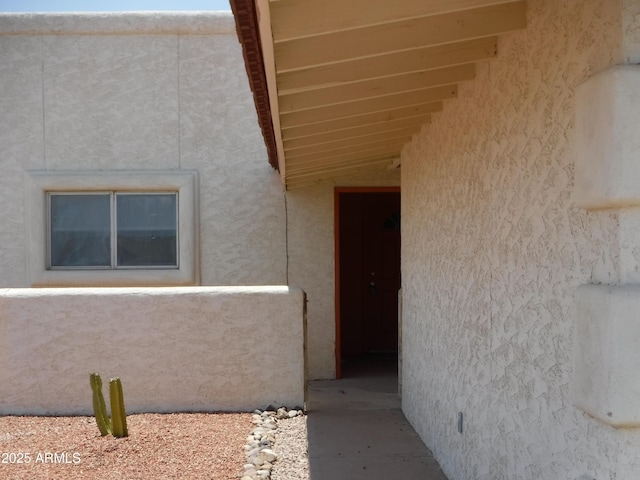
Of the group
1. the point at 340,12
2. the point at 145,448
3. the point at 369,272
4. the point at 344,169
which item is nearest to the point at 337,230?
the point at 344,169

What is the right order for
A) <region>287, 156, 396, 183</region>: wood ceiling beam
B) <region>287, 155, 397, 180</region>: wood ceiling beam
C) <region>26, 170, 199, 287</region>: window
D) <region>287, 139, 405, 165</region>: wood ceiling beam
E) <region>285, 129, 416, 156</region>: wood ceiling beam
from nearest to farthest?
<region>285, 129, 416, 156</region>: wood ceiling beam
<region>287, 139, 405, 165</region>: wood ceiling beam
<region>287, 155, 397, 180</region>: wood ceiling beam
<region>287, 156, 396, 183</region>: wood ceiling beam
<region>26, 170, 199, 287</region>: window

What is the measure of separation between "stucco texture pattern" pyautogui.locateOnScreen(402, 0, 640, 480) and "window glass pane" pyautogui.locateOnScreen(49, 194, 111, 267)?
560 centimetres

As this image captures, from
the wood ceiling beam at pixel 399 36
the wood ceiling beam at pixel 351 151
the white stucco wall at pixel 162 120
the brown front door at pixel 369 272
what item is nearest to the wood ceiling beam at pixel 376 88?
the wood ceiling beam at pixel 399 36

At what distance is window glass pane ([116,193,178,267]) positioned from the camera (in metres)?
9.59

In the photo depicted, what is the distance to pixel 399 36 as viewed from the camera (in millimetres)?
3289

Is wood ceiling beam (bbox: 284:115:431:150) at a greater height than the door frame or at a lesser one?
greater

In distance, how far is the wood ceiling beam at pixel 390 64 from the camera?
365 centimetres

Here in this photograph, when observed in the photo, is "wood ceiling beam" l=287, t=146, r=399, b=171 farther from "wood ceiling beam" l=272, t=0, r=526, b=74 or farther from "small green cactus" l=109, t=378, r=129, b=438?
"wood ceiling beam" l=272, t=0, r=526, b=74

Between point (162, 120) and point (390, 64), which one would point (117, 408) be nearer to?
point (390, 64)

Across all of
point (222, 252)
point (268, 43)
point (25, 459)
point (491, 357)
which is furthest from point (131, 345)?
point (268, 43)

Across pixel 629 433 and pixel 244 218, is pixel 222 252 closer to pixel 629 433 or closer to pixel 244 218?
pixel 244 218

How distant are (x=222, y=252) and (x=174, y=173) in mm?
1268

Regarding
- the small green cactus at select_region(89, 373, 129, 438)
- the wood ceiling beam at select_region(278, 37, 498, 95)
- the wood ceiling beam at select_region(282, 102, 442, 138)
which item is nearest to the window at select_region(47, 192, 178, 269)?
the small green cactus at select_region(89, 373, 129, 438)

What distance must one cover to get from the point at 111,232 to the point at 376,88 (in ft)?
20.8
